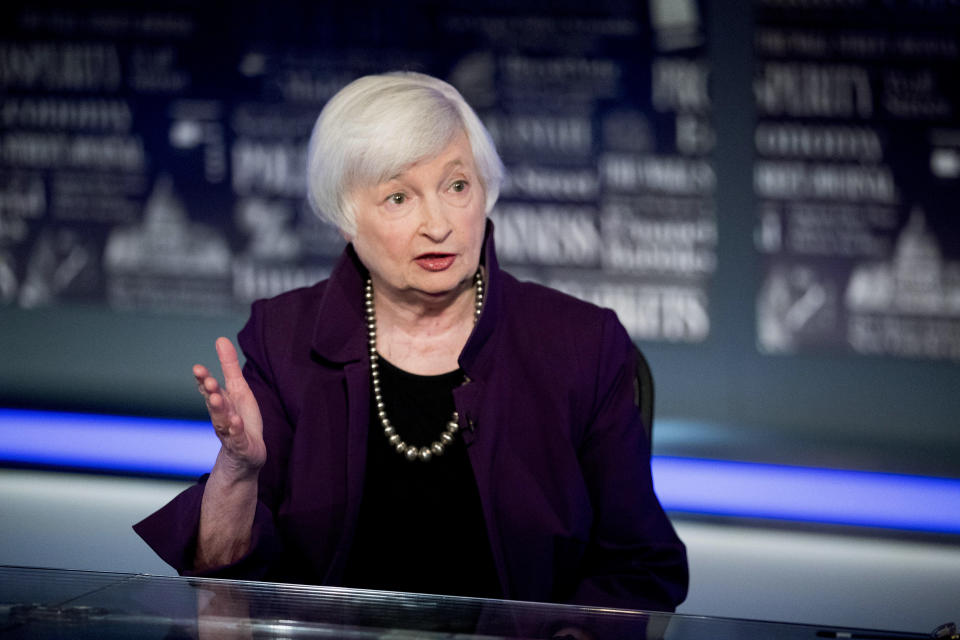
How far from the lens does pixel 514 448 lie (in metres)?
1.60

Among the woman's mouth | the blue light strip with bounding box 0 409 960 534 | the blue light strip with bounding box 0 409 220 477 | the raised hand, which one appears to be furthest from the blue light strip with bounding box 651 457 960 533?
the raised hand

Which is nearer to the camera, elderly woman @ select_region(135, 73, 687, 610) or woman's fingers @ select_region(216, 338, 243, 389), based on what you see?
woman's fingers @ select_region(216, 338, 243, 389)

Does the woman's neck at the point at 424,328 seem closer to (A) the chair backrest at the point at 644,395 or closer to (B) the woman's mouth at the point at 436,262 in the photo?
(B) the woman's mouth at the point at 436,262

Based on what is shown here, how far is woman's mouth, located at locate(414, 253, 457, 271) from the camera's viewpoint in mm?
1613

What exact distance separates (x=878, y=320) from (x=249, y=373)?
2500 mm

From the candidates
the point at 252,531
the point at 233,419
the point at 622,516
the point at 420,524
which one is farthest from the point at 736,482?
the point at 233,419

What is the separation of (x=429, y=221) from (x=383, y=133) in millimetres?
151

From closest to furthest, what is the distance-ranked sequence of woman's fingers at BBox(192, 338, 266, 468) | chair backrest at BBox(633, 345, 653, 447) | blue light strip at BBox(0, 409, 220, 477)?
woman's fingers at BBox(192, 338, 266, 468) → chair backrest at BBox(633, 345, 653, 447) → blue light strip at BBox(0, 409, 220, 477)

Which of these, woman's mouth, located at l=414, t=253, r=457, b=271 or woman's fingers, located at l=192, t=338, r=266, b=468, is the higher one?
woman's mouth, located at l=414, t=253, r=457, b=271

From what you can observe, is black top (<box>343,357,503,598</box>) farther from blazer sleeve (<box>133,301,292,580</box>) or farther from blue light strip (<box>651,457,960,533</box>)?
blue light strip (<box>651,457,960,533</box>)

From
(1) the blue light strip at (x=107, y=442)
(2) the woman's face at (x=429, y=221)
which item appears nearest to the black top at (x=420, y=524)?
(2) the woman's face at (x=429, y=221)

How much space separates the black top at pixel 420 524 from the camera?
5.15 ft

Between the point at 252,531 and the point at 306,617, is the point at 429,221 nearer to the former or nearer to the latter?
the point at 252,531

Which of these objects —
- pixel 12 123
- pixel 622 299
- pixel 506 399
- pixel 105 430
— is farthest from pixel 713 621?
pixel 12 123
